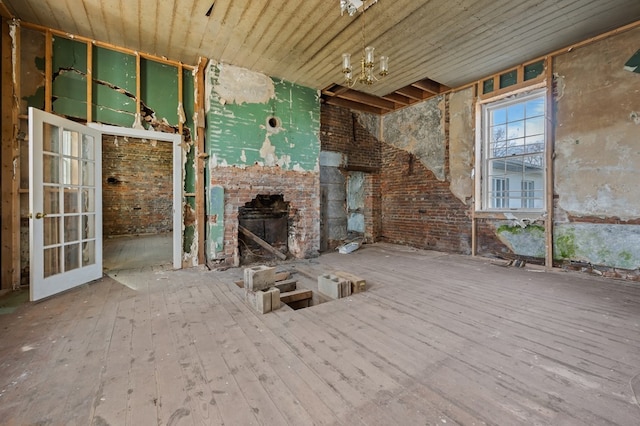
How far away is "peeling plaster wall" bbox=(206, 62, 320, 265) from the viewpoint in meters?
4.31

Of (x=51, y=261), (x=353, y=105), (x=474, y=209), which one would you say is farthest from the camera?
(x=353, y=105)

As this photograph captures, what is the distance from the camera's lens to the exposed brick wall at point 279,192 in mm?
4410

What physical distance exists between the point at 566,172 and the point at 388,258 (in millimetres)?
2954

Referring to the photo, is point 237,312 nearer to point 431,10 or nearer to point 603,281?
point 431,10

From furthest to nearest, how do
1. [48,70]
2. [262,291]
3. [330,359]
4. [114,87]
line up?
[114,87]
[48,70]
[262,291]
[330,359]

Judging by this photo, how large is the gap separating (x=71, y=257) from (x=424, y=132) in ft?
20.6

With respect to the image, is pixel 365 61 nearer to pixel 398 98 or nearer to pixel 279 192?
pixel 279 192

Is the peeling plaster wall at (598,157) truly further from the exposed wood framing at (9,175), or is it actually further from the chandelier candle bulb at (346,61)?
the exposed wood framing at (9,175)

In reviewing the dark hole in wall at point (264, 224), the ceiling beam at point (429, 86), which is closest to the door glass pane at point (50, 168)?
the dark hole in wall at point (264, 224)

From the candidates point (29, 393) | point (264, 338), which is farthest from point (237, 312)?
point (29, 393)

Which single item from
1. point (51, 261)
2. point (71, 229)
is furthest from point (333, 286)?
point (71, 229)

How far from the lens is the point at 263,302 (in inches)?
99.5

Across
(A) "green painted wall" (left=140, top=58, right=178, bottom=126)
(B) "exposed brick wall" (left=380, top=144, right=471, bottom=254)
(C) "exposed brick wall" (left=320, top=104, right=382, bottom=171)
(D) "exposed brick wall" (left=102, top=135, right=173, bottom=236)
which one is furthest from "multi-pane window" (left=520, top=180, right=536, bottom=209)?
(D) "exposed brick wall" (left=102, top=135, right=173, bottom=236)

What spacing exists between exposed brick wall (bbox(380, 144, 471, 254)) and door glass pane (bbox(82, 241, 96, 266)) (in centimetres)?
563
